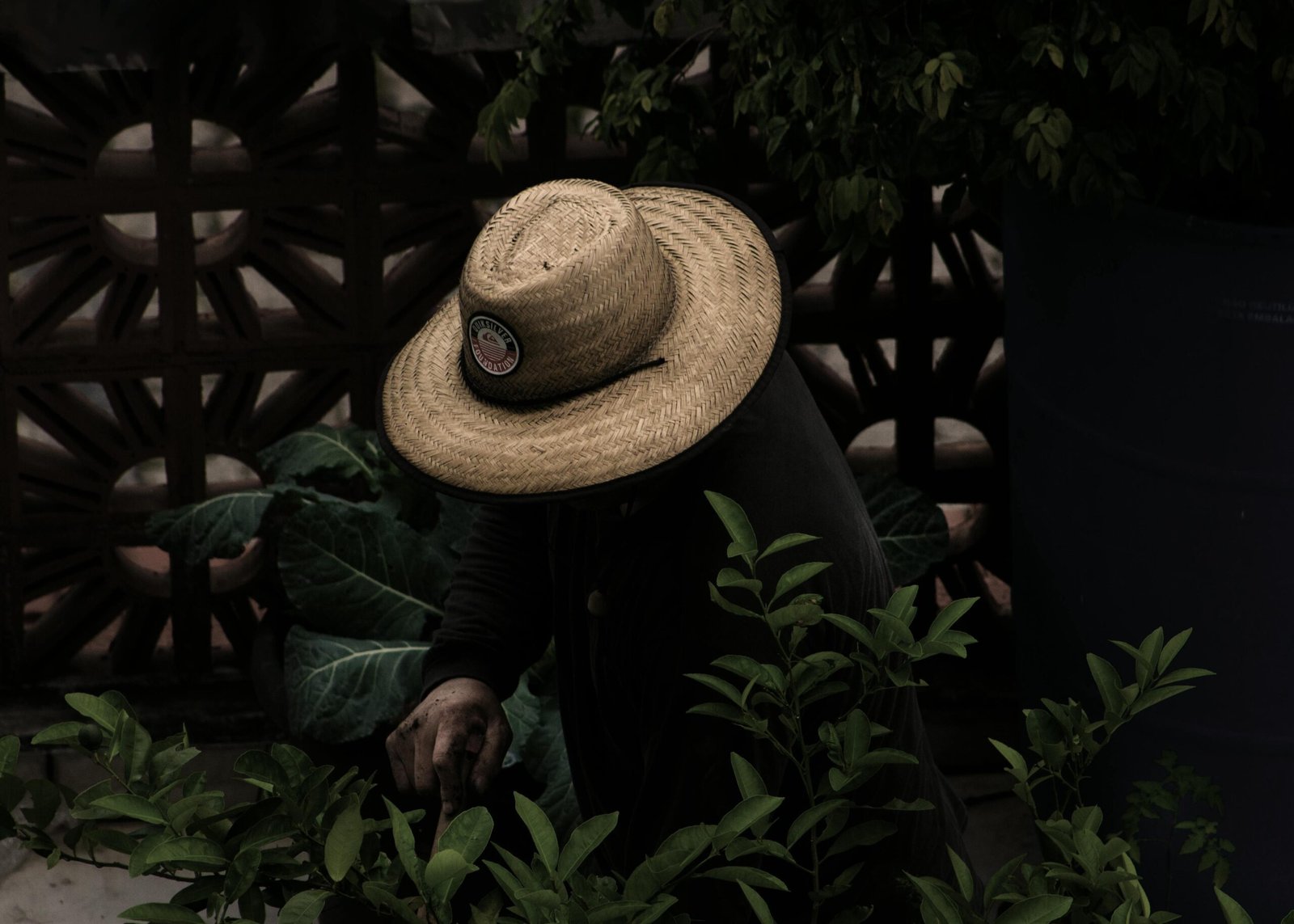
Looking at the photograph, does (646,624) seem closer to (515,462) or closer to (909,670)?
(515,462)

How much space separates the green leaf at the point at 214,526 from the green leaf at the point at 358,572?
13cm

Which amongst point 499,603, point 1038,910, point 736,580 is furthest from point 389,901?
point 499,603

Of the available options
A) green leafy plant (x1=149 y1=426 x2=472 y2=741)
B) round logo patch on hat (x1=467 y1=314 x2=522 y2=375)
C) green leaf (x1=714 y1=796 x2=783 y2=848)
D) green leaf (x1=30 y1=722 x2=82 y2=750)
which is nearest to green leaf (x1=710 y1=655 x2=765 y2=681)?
green leaf (x1=714 y1=796 x2=783 y2=848)

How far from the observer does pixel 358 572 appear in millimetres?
3326

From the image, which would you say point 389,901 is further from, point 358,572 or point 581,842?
point 358,572

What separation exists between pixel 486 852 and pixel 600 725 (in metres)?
0.91

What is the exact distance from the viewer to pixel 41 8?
3.13 m

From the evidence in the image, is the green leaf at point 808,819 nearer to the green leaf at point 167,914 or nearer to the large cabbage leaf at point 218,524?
the green leaf at point 167,914

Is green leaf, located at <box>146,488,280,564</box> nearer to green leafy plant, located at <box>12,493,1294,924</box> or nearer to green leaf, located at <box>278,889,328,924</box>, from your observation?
green leafy plant, located at <box>12,493,1294,924</box>

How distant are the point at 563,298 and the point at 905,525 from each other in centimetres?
190

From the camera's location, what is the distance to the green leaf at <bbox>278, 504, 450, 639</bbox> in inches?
130

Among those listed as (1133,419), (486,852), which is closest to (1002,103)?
(1133,419)

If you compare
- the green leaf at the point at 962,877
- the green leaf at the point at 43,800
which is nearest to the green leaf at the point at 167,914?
the green leaf at the point at 43,800

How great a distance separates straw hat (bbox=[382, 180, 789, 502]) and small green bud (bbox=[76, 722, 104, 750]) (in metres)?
0.50
